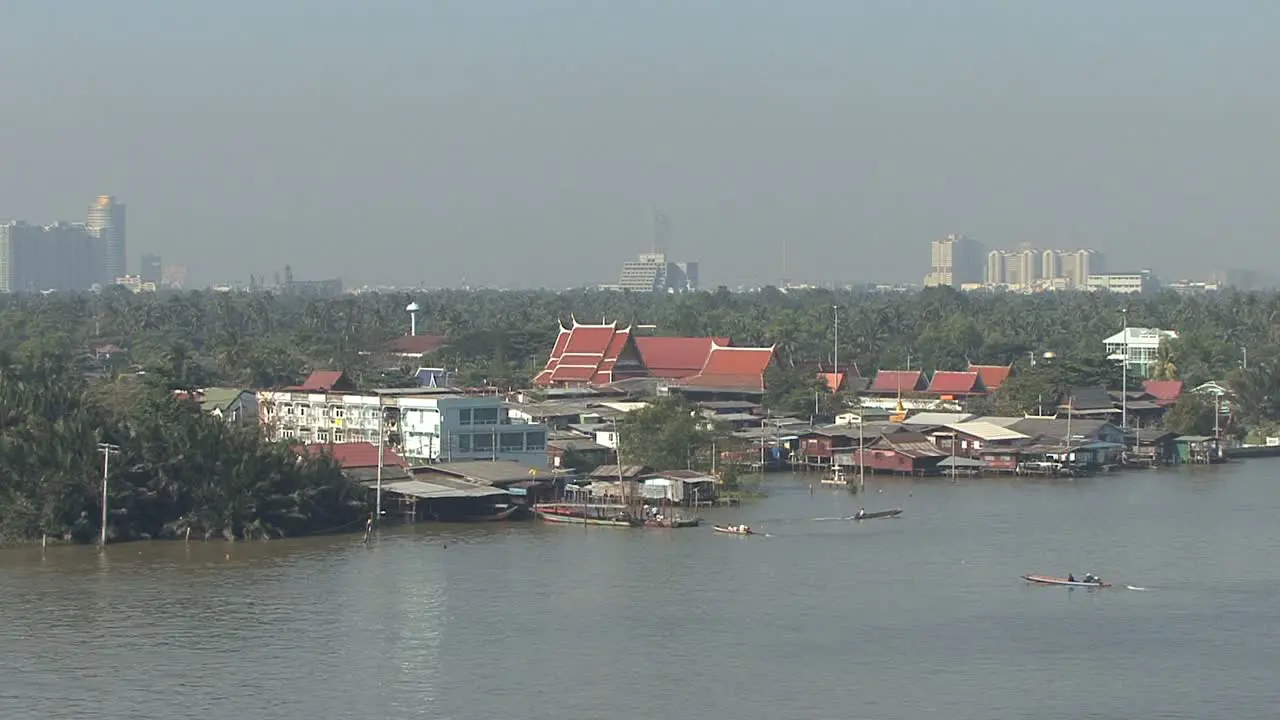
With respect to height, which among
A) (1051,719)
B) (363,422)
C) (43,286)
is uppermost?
(43,286)

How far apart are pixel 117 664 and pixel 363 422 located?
14122 millimetres

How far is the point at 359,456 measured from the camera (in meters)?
27.7

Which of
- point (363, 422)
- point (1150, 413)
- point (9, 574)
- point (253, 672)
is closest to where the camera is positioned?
point (253, 672)

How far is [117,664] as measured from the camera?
16938 mm

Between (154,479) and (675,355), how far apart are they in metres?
23.3

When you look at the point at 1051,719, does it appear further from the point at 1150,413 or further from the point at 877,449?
the point at 1150,413

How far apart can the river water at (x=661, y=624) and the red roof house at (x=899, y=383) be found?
55.1 feet

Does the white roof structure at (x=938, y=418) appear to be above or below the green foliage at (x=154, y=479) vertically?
above

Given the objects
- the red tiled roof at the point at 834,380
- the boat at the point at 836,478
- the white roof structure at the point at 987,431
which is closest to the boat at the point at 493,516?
the boat at the point at 836,478

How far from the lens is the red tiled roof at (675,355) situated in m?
45.8

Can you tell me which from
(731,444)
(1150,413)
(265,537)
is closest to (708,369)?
(1150,413)

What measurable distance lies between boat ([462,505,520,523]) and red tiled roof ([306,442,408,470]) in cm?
181

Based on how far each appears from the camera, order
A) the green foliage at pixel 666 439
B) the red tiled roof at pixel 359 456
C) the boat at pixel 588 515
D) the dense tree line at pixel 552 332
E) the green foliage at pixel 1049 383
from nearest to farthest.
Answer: the boat at pixel 588 515 → the red tiled roof at pixel 359 456 → the green foliage at pixel 666 439 → the green foliage at pixel 1049 383 → the dense tree line at pixel 552 332

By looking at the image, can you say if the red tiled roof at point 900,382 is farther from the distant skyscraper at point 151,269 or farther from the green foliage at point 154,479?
the distant skyscraper at point 151,269
